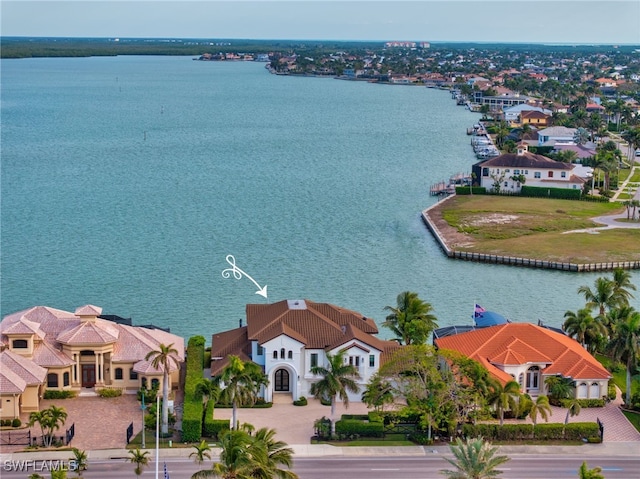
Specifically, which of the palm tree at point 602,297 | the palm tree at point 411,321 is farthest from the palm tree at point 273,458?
the palm tree at point 602,297

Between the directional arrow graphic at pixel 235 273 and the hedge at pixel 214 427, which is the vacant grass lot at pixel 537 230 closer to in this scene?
the directional arrow graphic at pixel 235 273

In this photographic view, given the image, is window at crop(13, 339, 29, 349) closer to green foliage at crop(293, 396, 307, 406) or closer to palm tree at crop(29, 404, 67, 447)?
palm tree at crop(29, 404, 67, 447)

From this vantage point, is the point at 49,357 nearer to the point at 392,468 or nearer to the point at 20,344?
the point at 20,344

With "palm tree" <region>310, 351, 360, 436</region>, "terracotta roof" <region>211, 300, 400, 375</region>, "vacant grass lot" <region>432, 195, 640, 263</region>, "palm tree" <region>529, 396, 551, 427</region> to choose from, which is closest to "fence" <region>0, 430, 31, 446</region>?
"terracotta roof" <region>211, 300, 400, 375</region>

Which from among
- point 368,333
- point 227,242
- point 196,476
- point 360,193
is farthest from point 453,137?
point 196,476

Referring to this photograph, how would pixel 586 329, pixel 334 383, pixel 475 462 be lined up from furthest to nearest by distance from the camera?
pixel 586 329 → pixel 334 383 → pixel 475 462

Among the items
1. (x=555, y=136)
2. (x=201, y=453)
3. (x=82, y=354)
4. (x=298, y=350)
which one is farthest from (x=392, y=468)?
(x=555, y=136)
